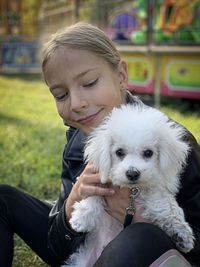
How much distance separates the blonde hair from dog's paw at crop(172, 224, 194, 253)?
2.63 ft

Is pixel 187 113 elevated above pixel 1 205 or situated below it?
below

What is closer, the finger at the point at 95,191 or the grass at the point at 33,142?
the finger at the point at 95,191

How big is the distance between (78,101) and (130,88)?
5.73 m

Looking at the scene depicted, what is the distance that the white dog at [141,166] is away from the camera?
5.87 feet

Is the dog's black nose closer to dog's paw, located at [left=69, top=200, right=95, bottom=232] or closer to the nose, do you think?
dog's paw, located at [left=69, top=200, right=95, bottom=232]

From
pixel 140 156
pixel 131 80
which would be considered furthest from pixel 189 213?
pixel 131 80

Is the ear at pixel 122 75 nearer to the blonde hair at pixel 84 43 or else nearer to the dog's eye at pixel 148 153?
the blonde hair at pixel 84 43

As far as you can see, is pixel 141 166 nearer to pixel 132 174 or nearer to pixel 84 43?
pixel 132 174

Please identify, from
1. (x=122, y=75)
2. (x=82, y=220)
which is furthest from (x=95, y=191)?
(x=122, y=75)

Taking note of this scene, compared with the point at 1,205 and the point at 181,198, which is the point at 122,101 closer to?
the point at 181,198

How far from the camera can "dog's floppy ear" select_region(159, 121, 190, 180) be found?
6.08 ft

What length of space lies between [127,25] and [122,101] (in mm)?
7409

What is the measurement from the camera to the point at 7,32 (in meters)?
18.7

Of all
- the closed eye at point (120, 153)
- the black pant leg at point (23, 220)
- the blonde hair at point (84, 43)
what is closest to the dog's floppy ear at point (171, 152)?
the closed eye at point (120, 153)
